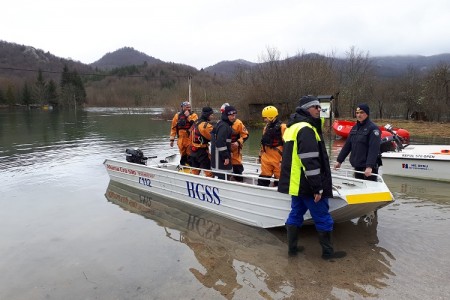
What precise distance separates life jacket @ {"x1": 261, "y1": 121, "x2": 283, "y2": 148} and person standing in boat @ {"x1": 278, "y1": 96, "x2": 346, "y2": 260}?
114 cm

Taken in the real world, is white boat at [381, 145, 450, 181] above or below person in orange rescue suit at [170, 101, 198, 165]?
below

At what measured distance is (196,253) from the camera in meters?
4.78

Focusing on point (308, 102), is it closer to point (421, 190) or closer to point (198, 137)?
point (198, 137)

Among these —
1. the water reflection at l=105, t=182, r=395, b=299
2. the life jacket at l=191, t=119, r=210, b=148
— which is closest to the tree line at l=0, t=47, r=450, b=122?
the life jacket at l=191, t=119, r=210, b=148

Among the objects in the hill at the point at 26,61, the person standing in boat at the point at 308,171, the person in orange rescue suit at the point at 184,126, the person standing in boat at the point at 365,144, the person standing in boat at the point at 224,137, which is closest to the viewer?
the person standing in boat at the point at 308,171

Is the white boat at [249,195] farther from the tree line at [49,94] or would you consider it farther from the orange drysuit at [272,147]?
the tree line at [49,94]

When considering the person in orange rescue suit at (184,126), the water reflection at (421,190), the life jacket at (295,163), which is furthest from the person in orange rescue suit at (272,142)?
the water reflection at (421,190)

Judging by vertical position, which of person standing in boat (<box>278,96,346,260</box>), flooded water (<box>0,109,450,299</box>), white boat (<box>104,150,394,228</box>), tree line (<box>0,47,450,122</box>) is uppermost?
tree line (<box>0,47,450,122</box>)

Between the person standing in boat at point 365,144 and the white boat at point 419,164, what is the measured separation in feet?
11.8

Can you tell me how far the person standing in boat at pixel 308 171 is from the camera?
3936 millimetres

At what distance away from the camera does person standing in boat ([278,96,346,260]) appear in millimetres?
3936

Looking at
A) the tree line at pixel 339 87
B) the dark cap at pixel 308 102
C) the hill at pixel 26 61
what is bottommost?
the dark cap at pixel 308 102

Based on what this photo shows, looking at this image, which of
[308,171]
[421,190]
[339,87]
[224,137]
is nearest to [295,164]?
[308,171]

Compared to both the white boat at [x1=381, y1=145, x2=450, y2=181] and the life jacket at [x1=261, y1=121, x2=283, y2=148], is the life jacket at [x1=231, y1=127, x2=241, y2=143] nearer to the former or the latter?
the life jacket at [x1=261, y1=121, x2=283, y2=148]
